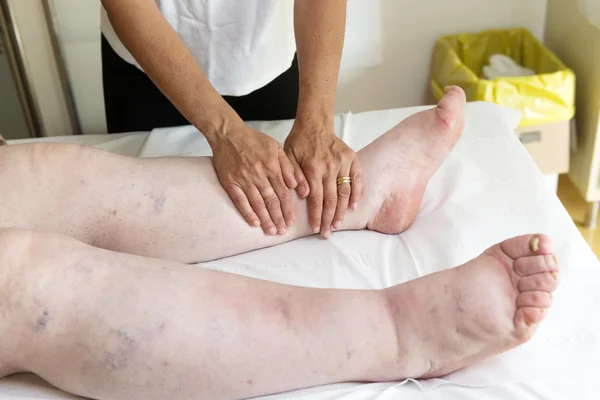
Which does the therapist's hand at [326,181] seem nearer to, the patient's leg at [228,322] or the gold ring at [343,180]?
the gold ring at [343,180]

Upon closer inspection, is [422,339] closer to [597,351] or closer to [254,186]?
[597,351]

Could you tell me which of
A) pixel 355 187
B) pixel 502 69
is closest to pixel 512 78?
pixel 502 69

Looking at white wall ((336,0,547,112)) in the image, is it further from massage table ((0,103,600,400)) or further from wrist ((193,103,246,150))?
wrist ((193,103,246,150))

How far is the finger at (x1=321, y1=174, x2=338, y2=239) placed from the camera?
1.12 m

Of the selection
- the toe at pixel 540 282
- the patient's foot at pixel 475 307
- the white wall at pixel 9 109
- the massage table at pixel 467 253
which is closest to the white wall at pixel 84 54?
the white wall at pixel 9 109

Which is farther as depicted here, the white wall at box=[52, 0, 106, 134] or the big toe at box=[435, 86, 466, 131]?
the white wall at box=[52, 0, 106, 134]

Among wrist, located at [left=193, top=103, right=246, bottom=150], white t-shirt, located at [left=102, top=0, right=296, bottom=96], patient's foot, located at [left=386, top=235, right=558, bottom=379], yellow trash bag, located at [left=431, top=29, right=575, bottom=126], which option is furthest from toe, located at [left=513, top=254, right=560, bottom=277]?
yellow trash bag, located at [left=431, top=29, right=575, bottom=126]

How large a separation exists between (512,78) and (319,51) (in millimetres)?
899

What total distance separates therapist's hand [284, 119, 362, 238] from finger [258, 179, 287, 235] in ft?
0.16

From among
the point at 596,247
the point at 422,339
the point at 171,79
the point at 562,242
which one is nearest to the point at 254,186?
the point at 171,79

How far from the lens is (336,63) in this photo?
4.29 ft

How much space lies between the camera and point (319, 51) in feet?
4.24

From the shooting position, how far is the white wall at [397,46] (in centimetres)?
218

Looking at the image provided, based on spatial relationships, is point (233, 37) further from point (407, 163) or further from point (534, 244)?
point (534, 244)
